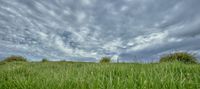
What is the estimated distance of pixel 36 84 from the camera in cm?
350

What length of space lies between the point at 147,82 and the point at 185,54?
11897 millimetres

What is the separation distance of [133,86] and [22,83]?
76.6 inches

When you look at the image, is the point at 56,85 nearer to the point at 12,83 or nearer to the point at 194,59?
the point at 12,83

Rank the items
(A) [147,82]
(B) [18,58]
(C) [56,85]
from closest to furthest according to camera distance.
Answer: (A) [147,82]
(C) [56,85]
(B) [18,58]

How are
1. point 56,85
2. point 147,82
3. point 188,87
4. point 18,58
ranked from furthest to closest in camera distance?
point 18,58, point 56,85, point 147,82, point 188,87

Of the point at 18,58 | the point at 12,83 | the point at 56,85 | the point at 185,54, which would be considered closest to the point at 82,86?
the point at 56,85

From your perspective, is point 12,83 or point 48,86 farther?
point 12,83

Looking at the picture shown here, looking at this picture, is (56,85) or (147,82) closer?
(147,82)

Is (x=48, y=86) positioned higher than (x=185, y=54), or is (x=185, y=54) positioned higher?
(x=185, y=54)

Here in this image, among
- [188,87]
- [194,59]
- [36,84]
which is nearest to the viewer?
[188,87]

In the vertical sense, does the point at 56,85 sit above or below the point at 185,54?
below

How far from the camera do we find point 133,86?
267cm

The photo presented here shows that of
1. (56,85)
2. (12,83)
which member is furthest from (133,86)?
(12,83)

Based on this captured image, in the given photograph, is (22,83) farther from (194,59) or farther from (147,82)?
(194,59)
